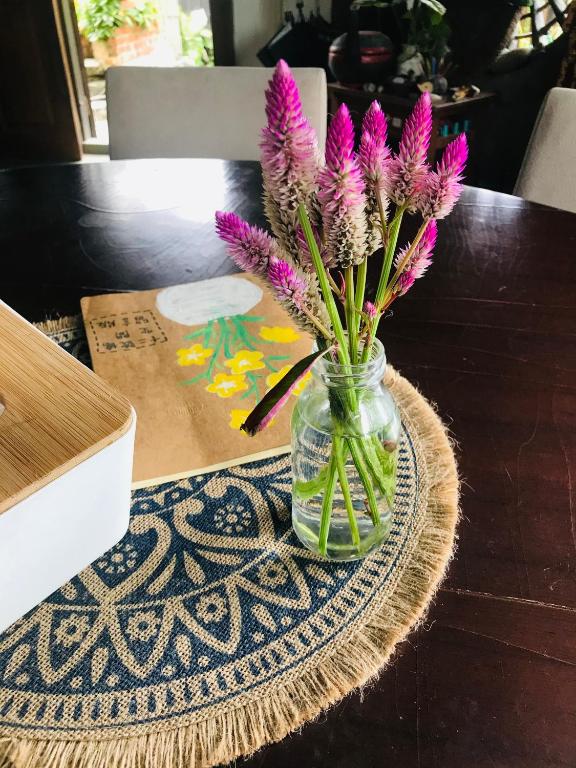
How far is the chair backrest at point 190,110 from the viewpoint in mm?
1405

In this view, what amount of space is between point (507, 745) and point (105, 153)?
4.01 meters

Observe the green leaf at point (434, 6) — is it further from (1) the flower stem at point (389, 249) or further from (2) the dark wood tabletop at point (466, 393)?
(1) the flower stem at point (389, 249)

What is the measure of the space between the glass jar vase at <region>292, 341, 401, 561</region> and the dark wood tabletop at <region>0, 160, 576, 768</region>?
0.08 metres

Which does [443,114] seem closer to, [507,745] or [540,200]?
[540,200]

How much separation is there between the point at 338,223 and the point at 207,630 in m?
0.31

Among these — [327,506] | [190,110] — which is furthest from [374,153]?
[190,110]

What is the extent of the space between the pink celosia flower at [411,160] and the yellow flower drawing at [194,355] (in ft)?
1.27

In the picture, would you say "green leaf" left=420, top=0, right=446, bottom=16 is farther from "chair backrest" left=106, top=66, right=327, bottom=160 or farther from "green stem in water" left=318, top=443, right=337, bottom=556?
"green stem in water" left=318, top=443, right=337, bottom=556

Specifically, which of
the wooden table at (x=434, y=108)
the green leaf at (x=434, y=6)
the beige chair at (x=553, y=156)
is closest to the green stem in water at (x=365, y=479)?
the beige chair at (x=553, y=156)

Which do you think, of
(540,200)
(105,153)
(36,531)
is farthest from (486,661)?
(105,153)

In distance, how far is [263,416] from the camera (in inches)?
15.5

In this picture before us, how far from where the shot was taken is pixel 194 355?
29.1 inches

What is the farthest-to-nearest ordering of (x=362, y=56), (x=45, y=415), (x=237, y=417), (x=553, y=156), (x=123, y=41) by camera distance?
(x=123, y=41), (x=362, y=56), (x=553, y=156), (x=237, y=417), (x=45, y=415)

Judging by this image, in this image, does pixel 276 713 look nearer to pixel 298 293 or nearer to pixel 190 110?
pixel 298 293
